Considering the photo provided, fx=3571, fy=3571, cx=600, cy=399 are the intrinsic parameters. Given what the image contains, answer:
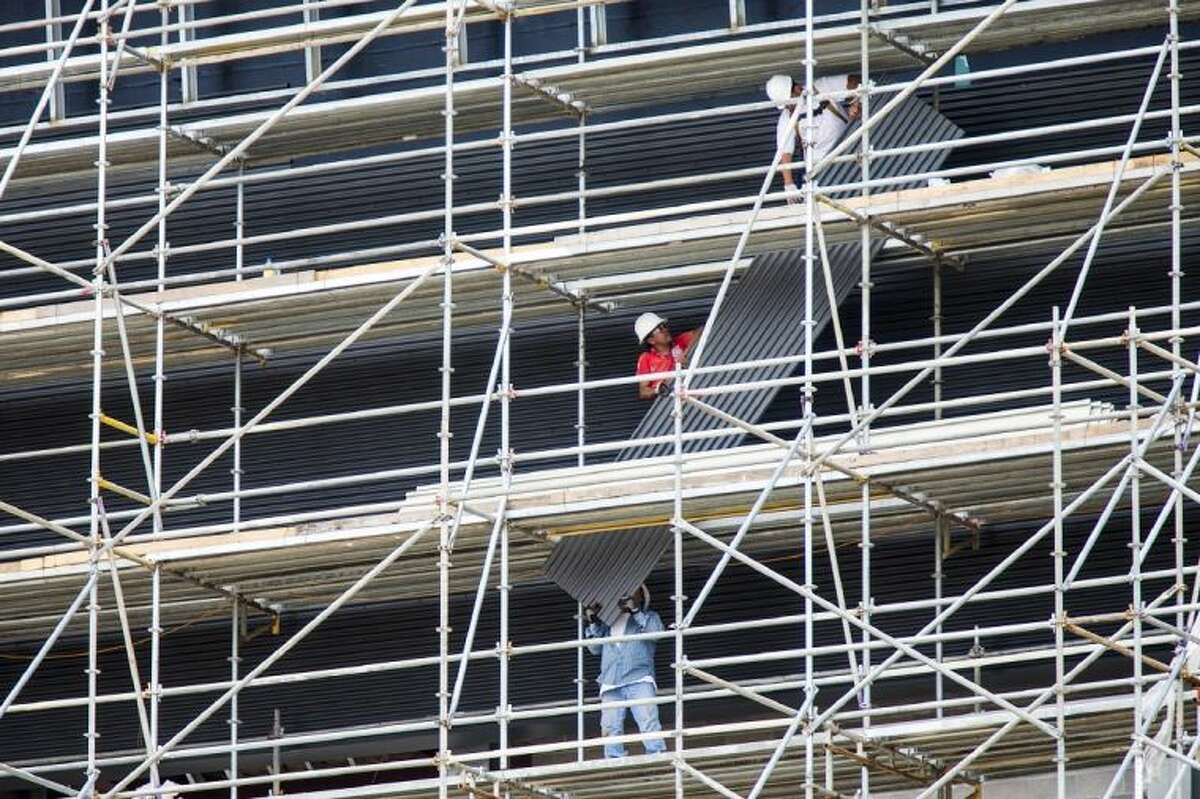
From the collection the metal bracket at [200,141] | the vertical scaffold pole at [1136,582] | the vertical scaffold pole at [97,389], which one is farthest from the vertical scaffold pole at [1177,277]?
the vertical scaffold pole at [97,389]

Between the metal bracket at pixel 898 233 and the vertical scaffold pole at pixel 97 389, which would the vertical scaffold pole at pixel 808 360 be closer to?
the metal bracket at pixel 898 233

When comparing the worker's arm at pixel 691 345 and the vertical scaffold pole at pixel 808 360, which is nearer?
the vertical scaffold pole at pixel 808 360

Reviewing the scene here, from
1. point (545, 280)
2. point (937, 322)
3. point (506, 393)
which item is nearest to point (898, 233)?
point (937, 322)

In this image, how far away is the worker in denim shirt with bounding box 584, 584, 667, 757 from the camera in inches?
1101

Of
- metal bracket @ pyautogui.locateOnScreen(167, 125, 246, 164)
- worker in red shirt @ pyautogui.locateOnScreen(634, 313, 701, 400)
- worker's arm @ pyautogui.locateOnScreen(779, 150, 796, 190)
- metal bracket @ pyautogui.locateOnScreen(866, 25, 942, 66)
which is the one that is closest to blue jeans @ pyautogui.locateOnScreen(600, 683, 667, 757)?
worker in red shirt @ pyautogui.locateOnScreen(634, 313, 701, 400)

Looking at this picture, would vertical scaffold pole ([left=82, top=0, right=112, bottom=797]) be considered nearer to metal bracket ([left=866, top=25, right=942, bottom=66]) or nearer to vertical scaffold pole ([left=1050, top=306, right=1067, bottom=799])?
metal bracket ([left=866, top=25, right=942, bottom=66])

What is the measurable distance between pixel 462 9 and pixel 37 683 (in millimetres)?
7124

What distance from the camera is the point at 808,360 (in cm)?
2711

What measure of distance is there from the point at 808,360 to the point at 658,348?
94.4 inches

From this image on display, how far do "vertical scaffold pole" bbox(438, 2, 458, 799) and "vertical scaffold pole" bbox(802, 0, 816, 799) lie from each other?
2773 millimetres

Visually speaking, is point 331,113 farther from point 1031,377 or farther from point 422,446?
point 1031,377

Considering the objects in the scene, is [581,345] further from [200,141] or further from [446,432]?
[200,141]

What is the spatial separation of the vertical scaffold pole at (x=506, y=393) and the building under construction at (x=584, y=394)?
5 centimetres

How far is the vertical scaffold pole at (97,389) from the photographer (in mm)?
28625
